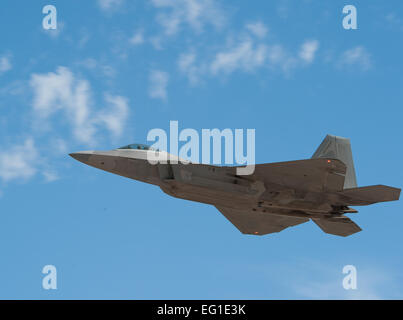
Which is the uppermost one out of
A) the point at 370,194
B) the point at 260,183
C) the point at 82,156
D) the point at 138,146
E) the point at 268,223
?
the point at 138,146

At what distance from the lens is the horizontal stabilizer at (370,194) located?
28297mm

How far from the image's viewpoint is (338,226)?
106ft

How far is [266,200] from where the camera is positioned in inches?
1168

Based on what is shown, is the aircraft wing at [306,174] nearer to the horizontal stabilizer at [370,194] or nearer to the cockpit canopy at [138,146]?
the horizontal stabilizer at [370,194]

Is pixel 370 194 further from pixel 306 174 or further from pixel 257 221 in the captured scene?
pixel 257 221

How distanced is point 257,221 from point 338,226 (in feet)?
17.0

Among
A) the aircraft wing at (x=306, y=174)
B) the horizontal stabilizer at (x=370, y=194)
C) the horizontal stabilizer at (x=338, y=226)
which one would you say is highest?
the aircraft wing at (x=306, y=174)

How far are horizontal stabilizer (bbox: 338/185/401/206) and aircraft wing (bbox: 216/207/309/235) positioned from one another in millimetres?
4928

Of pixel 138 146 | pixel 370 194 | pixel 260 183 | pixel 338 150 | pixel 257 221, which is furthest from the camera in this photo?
pixel 257 221

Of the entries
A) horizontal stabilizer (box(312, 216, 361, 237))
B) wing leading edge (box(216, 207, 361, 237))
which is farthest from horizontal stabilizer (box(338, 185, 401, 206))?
wing leading edge (box(216, 207, 361, 237))

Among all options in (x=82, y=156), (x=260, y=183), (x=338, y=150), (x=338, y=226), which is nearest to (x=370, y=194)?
(x=338, y=226)

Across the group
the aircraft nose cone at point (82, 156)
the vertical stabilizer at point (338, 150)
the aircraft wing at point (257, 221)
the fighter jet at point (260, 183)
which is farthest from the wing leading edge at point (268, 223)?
the aircraft nose cone at point (82, 156)

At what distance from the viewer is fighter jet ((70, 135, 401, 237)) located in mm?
28641

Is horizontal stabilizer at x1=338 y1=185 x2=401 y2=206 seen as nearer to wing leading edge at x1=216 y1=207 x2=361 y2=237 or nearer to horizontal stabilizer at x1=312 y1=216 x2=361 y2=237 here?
horizontal stabilizer at x1=312 y1=216 x2=361 y2=237
